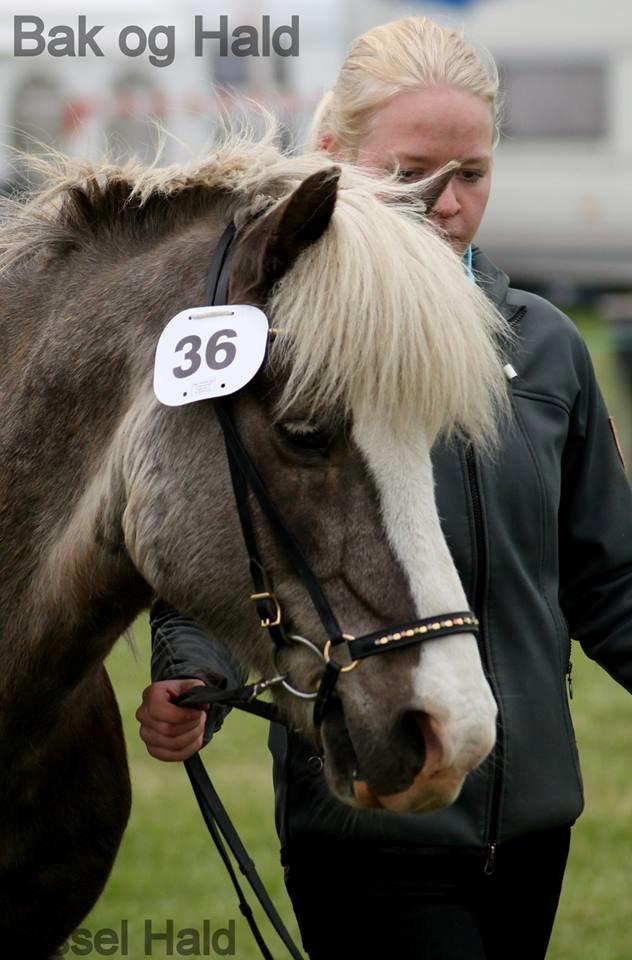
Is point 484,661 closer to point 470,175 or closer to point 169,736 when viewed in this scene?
point 169,736

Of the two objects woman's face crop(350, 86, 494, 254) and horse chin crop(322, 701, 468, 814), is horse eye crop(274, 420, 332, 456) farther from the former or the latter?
woman's face crop(350, 86, 494, 254)

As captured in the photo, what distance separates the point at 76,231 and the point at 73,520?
0.53 meters

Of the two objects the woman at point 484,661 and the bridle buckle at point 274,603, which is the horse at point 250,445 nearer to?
the bridle buckle at point 274,603

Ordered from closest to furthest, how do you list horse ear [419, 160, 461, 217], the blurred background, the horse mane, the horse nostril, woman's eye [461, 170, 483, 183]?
the horse nostril → the horse mane → horse ear [419, 160, 461, 217] → woman's eye [461, 170, 483, 183] → the blurred background

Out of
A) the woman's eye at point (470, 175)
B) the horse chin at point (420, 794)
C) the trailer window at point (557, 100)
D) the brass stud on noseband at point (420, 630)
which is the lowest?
the trailer window at point (557, 100)

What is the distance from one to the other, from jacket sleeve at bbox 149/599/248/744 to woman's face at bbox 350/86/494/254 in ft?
2.73

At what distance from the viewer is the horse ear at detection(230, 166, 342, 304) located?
6.93 feet

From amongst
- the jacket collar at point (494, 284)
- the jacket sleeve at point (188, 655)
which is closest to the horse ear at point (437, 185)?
the jacket collar at point (494, 284)

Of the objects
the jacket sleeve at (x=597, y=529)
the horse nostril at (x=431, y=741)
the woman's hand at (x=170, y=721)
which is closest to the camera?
the horse nostril at (x=431, y=741)

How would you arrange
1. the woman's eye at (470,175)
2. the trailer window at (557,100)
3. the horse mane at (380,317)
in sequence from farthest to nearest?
the trailer window at (557,100)
the woman's eye at (470,175)
the horse mane at (380,317)

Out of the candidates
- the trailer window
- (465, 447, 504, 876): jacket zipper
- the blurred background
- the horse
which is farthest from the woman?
the trailer window

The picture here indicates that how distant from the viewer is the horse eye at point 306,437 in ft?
7.06

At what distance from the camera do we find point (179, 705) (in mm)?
2537

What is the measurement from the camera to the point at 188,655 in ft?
8.61
